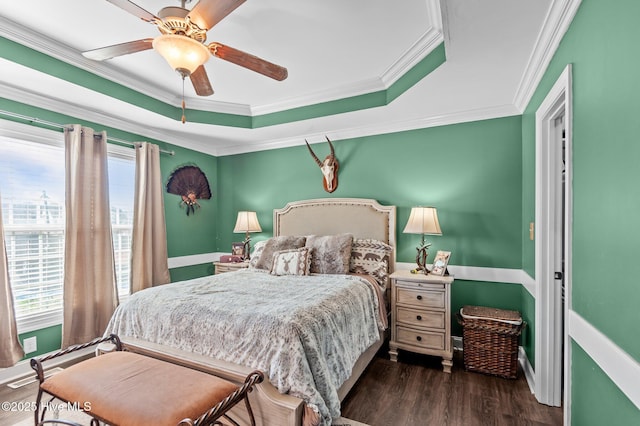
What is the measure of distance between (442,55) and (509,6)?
61cm

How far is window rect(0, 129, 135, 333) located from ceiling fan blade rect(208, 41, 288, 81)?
7.09 feet

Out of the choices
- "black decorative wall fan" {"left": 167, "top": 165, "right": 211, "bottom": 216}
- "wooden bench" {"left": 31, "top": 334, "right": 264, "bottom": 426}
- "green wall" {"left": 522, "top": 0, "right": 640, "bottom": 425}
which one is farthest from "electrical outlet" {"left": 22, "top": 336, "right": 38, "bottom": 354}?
"green wall" {"left": 522, "top": 0, "right": 640, "bottom": 425}

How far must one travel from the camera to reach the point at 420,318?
9.21ft

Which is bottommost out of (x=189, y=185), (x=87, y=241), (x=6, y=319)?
(x=6, y=319)

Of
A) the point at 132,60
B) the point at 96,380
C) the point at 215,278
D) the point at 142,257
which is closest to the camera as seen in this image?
the point at 96,380

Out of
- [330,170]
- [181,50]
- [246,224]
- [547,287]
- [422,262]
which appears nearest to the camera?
[181,50]

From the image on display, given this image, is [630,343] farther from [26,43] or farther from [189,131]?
[189,131]

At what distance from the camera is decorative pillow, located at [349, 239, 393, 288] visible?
309cm

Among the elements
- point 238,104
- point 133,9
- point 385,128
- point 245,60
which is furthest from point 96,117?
point 385,128

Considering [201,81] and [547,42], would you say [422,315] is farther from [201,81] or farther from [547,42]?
[201,81]

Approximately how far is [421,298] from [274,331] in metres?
1.64

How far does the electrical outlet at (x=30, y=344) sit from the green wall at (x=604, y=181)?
13.1 ft

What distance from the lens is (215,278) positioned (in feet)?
9.29

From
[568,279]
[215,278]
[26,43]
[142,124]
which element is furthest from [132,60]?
[568,279]
